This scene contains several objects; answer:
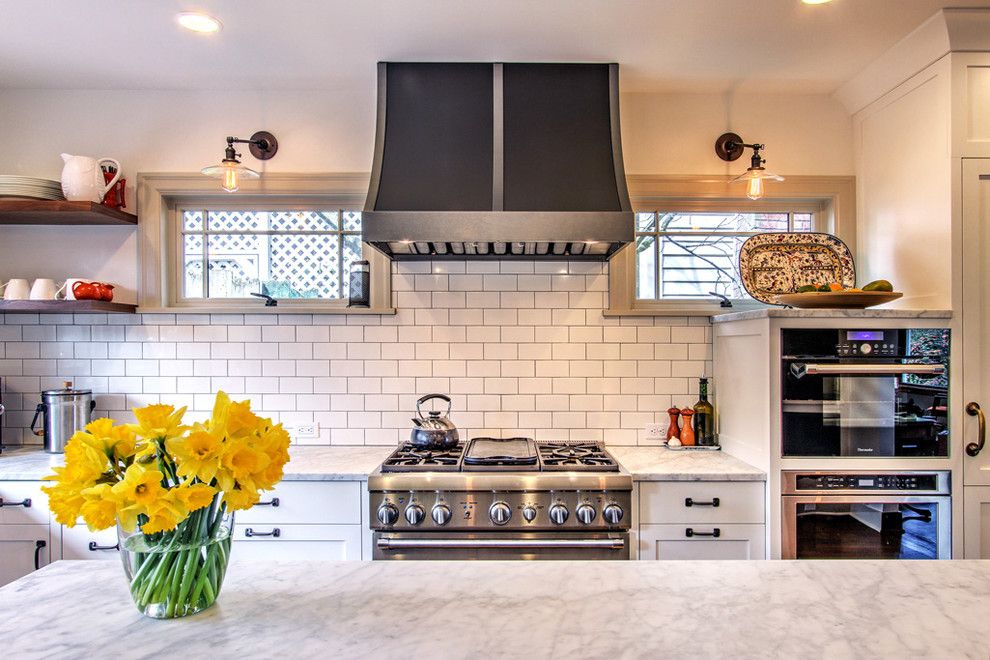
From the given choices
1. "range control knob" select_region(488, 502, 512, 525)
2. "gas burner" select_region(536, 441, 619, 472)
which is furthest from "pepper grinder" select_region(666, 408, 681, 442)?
"range control knob" select_region(488, 502, 512, 525)

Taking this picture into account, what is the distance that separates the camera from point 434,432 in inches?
103

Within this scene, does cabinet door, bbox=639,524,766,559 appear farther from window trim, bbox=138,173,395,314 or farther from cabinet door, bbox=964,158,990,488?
window trim, bbox=138,173,395,314

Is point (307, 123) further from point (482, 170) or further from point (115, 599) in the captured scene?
point (115, 599)

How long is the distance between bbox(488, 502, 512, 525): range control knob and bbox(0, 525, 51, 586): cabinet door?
178 centimetres

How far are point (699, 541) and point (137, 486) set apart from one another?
2.09 m

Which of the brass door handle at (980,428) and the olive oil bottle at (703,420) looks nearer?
the brass door handle at (980,428)

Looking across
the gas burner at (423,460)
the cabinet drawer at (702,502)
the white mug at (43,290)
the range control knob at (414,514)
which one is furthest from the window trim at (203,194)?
the cabinet drawer at (702,502)

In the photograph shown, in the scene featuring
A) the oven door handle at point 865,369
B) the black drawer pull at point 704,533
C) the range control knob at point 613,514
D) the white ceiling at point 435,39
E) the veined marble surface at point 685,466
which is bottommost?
the black drawer pull at point 704,533

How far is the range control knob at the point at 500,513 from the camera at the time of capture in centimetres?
225

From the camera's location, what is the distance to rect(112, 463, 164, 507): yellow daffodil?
84 cm

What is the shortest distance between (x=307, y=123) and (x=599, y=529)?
7.51ft

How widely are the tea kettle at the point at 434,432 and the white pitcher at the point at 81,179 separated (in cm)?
175

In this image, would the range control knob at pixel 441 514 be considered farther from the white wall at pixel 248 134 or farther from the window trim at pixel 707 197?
the white wall at pixel 248 134

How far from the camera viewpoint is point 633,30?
2.31 m
